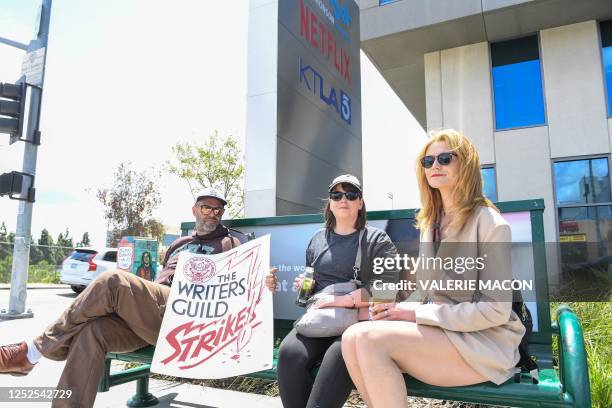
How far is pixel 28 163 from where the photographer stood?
8.95 m

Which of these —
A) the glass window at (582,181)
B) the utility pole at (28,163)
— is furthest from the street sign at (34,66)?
the glass window at (582,181)

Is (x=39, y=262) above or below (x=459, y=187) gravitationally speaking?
below

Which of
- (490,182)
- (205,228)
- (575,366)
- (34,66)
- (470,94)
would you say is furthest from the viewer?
(470,94)

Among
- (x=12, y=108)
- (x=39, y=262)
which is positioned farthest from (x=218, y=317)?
(x=39, y=262)

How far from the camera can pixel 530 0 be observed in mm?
9805

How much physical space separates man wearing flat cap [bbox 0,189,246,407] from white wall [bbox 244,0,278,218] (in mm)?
1852

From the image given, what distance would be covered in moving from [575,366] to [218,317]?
1897 millimetres

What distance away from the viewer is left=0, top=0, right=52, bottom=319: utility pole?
8641 mm

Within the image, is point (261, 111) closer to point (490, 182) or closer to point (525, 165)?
point (490, 182)

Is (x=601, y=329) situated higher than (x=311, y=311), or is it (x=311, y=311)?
(x=311, y=311)

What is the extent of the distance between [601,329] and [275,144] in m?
3.45

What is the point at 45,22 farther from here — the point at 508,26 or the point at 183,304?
the point at 508,26

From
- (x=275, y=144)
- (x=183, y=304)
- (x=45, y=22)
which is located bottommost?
(x=183, y=304)

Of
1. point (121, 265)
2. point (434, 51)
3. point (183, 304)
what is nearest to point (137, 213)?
point (121, 265)
